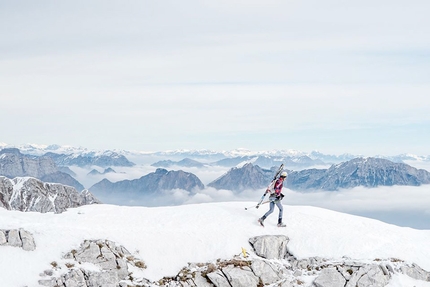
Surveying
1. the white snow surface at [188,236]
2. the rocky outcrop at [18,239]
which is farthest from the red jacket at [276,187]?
the rocky outcrop at [18,239]

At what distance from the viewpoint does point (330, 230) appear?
3406 centimetres

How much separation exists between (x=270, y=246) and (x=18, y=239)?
15.7 m

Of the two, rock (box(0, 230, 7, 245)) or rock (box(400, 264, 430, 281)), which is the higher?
rock (box(0, 230, 7, 245))

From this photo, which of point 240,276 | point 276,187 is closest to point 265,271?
point 240,276

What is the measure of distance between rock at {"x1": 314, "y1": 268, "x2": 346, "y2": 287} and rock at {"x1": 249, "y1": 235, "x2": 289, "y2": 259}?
321cm

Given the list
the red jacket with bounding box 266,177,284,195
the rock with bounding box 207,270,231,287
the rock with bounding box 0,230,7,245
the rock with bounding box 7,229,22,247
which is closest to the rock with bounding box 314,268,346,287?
the rock with bounding box 207,270,231,287

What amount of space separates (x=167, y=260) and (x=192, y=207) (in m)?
8.15

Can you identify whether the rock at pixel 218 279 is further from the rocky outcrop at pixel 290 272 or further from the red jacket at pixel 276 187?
the red jacket at pixel 276 187

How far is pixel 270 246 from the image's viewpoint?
31.8m

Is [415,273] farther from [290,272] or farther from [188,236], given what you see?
[188,236]

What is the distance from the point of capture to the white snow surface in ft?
94.9

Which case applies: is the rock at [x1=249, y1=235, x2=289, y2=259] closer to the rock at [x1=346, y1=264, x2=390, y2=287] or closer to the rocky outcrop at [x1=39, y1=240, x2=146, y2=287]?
the rock at [x1=346, y1=264, x2=390, y2=287]

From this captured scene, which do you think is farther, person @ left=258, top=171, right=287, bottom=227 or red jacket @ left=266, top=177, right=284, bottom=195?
red jacket @ left=266, top=177, right=284, bottom=195

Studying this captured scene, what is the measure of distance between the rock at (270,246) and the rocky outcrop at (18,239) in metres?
13.8
